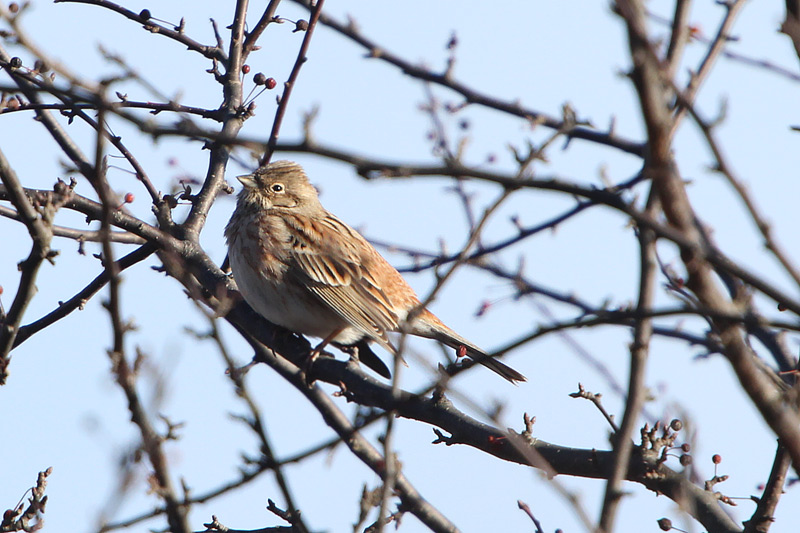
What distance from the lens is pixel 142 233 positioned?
5602 millimetres

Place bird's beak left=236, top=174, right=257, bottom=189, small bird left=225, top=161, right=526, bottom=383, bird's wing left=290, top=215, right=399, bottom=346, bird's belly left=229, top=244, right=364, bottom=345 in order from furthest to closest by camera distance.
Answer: bird's beak left=236, top=174, right=257, bottom=189 → bird's wing left=290, top=215, right=399, bottom=346 → small bird left=225, top=161, right=526, bottom=383 → bird's belly left=229, top=244, right=364, bottom=345

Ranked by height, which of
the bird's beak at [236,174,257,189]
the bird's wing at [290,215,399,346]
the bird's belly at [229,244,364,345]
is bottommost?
the bird's belly at [229,244,364,345]

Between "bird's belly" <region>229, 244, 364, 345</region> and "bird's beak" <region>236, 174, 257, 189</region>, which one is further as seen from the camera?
"bird's beak" <region>236, 174, 257, 189</region>

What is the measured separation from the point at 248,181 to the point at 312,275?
1.15 metres

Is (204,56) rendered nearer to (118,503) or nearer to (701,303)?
(118,503)

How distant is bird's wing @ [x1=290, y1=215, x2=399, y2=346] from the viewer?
7.40 m

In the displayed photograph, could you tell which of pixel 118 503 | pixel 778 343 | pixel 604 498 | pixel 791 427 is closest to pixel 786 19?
pixel 791 427

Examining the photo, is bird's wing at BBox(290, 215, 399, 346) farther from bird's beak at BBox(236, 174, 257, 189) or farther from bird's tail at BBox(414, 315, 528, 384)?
bird's beak at BBox(236, 174, 257, 189)

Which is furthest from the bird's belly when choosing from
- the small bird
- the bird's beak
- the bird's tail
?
the bird's beak

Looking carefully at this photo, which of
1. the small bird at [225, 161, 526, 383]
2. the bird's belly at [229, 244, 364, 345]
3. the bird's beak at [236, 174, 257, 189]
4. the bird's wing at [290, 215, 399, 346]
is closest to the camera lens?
the bird's belly at [229, 244, 364, 345]

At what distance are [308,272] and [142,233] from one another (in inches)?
85.5

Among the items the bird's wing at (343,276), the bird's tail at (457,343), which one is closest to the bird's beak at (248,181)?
the bird's wing at (343,276)

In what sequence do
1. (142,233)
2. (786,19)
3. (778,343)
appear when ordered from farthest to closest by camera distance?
(778,343), (142,233), (786,19)

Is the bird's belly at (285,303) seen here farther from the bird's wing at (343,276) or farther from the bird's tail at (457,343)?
the bird's tail at (457,343)
